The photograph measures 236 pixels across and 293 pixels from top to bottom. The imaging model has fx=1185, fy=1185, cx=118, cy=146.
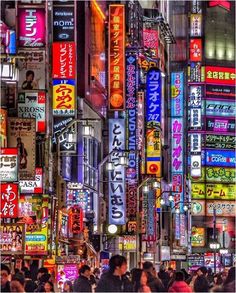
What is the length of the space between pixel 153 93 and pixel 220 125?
2360 inches

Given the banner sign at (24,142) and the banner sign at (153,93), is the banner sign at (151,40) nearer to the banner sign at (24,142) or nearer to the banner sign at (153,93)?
the banner sign at (153,93)

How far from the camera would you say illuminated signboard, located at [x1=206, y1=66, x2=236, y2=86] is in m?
123

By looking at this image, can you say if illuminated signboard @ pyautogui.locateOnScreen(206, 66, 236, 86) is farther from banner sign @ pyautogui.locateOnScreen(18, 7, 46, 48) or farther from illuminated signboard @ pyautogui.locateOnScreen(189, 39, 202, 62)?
banner sign @ pyautogui.locateOnScreen(18, 7, 46, 48)

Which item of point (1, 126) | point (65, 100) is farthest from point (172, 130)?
point (1, 126)

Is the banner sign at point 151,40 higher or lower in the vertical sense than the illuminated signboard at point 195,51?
lower

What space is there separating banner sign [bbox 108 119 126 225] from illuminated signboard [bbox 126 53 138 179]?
115cm

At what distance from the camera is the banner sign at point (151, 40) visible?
76.4 meters

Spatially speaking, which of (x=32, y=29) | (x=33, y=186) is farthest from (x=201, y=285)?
(x=32, y=29)

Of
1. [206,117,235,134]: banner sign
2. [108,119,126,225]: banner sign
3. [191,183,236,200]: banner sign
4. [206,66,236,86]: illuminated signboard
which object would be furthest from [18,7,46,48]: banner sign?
[206,66,236,86]: illuminated signboard

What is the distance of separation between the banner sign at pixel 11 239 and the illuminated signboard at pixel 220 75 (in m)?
94.1

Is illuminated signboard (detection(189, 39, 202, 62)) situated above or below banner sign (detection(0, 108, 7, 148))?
above

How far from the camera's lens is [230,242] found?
409 feet

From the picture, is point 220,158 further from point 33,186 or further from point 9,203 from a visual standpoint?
point 9,203

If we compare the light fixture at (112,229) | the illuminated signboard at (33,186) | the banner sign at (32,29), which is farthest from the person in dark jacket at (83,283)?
the light fixture at (112,229)
